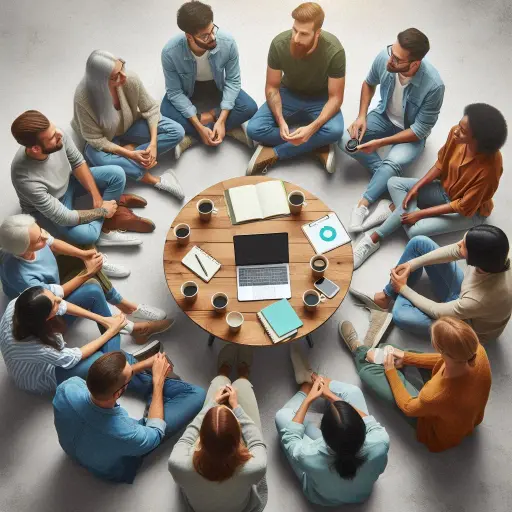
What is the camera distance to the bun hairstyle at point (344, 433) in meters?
2.71

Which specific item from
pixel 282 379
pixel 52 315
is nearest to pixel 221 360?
pixel 282 379

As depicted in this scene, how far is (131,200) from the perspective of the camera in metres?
4.25

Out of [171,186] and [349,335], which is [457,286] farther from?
[171,186]

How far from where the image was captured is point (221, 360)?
12.0ft

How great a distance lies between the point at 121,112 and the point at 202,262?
1322 mm

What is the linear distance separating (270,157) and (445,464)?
2.29 m

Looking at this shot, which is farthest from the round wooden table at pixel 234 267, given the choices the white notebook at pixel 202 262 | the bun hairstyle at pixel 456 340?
the bun hairstyle at pixel 456 340

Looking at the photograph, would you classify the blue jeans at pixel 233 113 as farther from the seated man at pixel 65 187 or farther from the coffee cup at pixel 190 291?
the coffee cup at pixel 190 291

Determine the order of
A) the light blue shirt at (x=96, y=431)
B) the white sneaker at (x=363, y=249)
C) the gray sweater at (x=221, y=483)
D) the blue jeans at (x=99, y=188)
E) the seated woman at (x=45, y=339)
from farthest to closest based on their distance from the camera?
1. the white sneaker at (x=363, y=249)
2. the blue jeans at (x=99, y=188)
3. the seated woman at (x=45, y=339)
4. the light blue shirt at (x=96, y=431)
5. the gray sweater at (x=221, y=483)

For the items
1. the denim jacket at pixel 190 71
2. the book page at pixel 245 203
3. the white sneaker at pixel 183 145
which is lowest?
the book page at pixel 245 203

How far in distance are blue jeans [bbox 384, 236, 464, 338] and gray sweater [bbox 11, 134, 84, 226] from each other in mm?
2069

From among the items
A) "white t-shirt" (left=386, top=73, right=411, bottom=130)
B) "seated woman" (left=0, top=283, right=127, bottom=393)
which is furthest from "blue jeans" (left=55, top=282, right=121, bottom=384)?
"white t-shirt" (left=386, top=73, right=411, bottom=130)

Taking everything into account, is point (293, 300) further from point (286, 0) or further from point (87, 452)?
point (286, 0)

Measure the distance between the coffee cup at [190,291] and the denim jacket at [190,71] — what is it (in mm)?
Result: 1501
